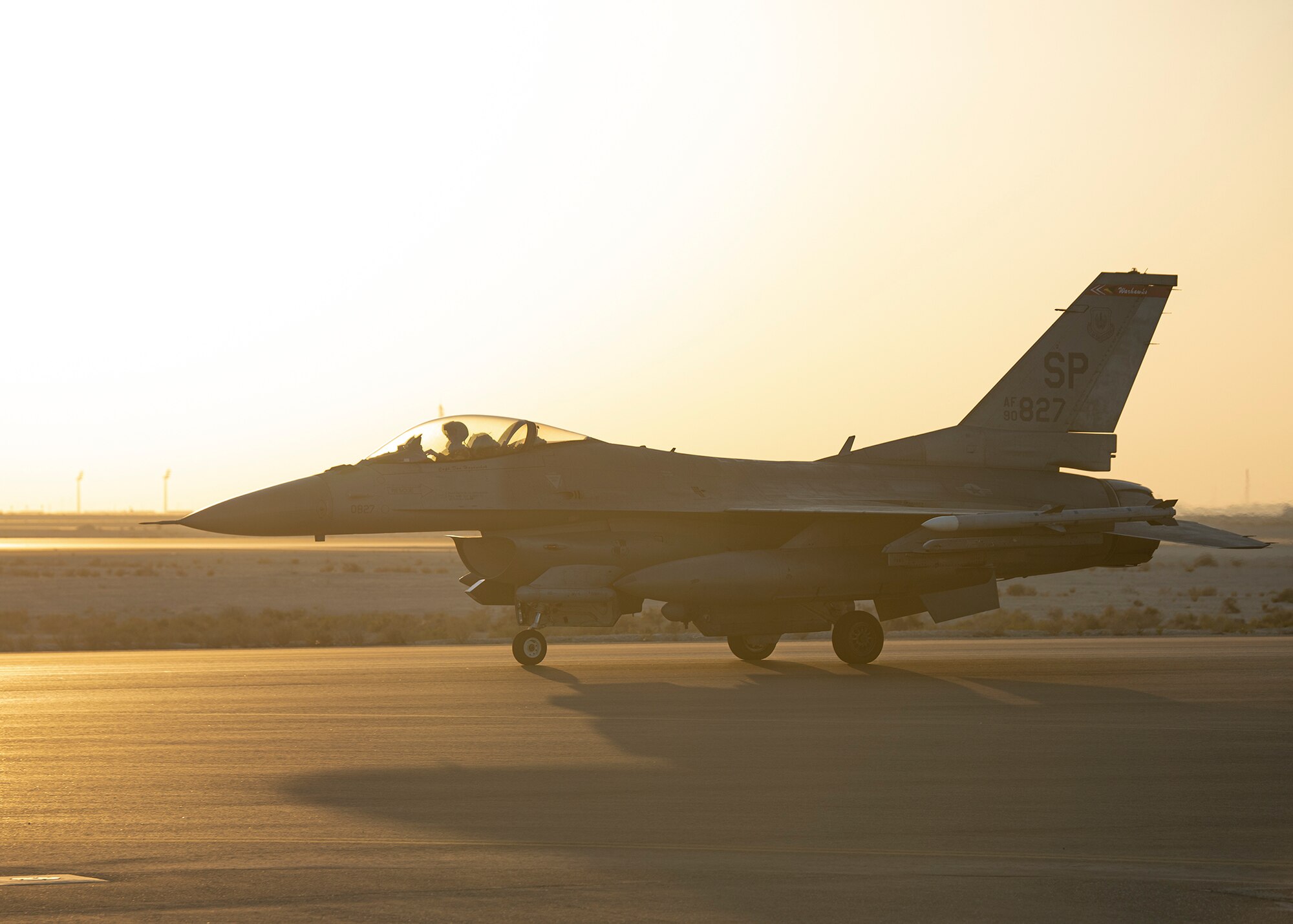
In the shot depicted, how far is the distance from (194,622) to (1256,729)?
2236 centimetres

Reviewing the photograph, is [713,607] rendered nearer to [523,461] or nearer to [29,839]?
[523,461]

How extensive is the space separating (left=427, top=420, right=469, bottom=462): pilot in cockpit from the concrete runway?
312cm

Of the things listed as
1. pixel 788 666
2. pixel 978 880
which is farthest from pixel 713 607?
pixel 978 880

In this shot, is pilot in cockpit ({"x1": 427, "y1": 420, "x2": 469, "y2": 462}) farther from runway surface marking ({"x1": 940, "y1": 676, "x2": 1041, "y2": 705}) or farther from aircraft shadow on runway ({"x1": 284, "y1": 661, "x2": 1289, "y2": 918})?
runway surface marking ({"x1": 940, "y1": 676, "x2": 1041, "y2": 705})

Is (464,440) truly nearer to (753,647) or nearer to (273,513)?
(273,513)

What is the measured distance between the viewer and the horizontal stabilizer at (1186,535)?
17219 mm

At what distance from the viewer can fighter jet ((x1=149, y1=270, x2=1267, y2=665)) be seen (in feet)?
56.1

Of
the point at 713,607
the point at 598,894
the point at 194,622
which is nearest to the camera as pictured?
the point at 598,894

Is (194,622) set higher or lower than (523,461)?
lower

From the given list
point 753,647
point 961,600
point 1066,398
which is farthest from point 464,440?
point 1066,398

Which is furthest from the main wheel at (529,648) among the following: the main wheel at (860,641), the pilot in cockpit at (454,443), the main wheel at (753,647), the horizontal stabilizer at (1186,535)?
the horizontal stabilizer at (1186,535)

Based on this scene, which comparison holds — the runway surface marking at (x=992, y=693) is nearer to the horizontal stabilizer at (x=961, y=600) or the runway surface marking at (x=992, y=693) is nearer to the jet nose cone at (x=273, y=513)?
the horizontal stabilizer at (x=961, y=600)

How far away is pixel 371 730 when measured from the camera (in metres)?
11.8

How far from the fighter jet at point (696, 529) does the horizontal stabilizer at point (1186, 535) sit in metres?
0.03
